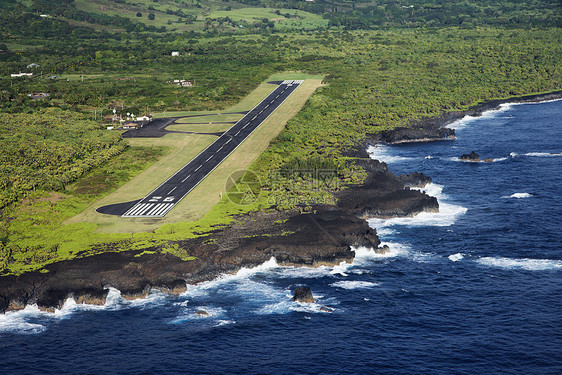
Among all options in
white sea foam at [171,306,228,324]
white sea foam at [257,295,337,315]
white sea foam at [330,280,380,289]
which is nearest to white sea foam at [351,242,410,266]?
white sea foam at [330,280,380,289]

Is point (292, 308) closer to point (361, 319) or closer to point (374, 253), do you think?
point (361, 319)

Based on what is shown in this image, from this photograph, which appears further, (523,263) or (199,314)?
(523,263)

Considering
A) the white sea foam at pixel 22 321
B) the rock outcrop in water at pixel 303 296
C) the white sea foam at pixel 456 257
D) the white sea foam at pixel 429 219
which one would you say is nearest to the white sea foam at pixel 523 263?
the white sea foam at pixel 456 257

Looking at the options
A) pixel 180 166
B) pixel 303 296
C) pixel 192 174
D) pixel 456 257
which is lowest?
pixel 303 296

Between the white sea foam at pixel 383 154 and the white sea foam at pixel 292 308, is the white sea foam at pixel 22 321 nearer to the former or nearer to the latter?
the white sea foam at pixel 292 308

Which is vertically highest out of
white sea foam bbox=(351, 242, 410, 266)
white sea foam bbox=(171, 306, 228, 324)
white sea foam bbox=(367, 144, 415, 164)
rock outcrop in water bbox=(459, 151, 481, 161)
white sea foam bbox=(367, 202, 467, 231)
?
rock outcrop in water bbox=(459, 151, 481, 161)

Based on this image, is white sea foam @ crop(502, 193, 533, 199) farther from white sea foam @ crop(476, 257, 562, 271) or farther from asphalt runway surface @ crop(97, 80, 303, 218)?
asphalt runway surface @ crop(97, 80, 303, 218)

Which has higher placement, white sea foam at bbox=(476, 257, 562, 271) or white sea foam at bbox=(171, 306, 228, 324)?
white sea foam at bbox=(476, 257, 562, 271)

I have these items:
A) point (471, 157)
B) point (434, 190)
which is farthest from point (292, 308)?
point (471, 157)

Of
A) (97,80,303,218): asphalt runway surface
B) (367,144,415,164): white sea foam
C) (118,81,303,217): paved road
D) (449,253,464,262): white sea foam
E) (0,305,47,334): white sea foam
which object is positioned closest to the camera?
(0,305,47,334): white sea foam
